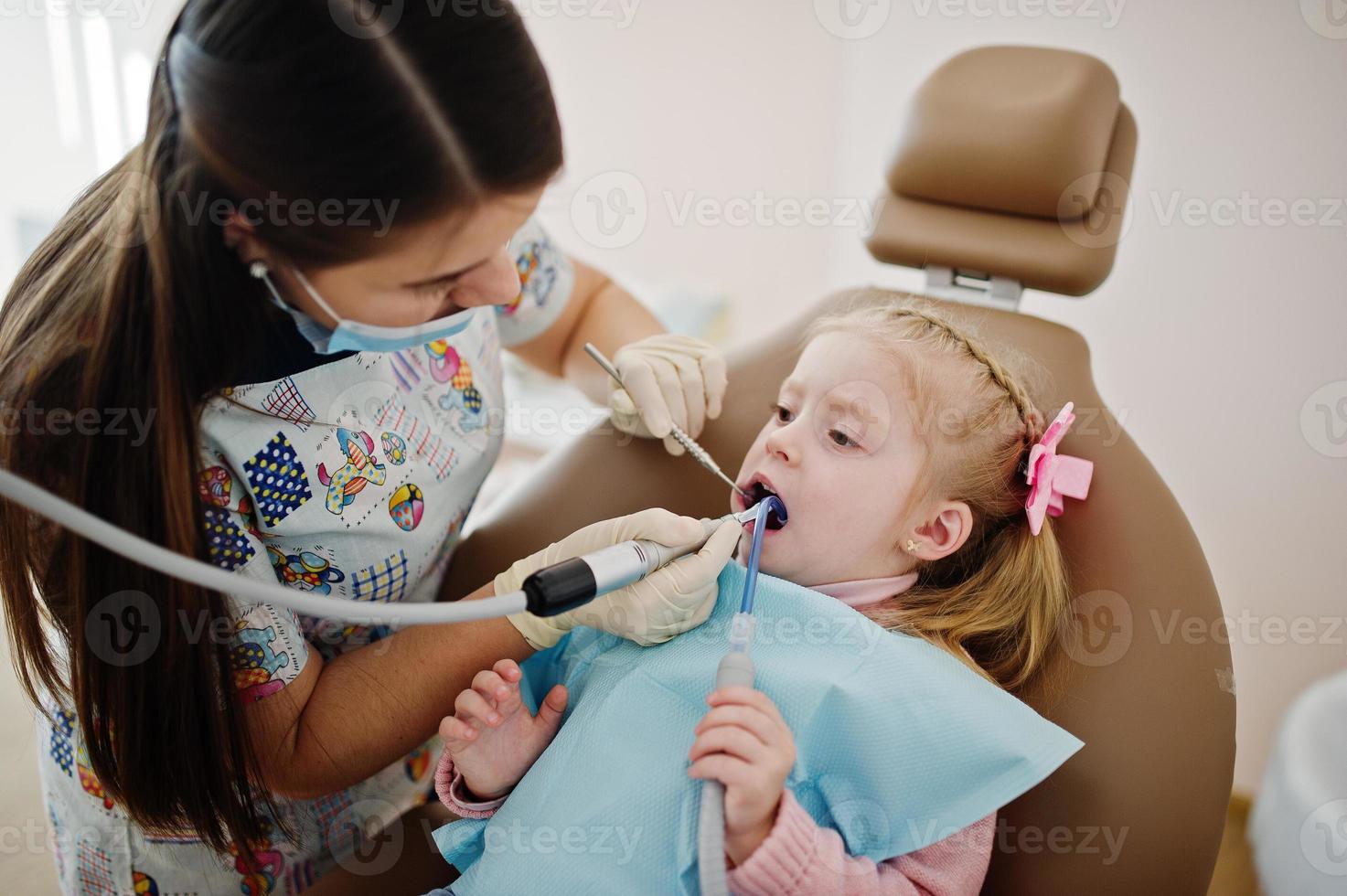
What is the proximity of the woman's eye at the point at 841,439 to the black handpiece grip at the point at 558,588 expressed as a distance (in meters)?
0.45

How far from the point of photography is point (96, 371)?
89cm

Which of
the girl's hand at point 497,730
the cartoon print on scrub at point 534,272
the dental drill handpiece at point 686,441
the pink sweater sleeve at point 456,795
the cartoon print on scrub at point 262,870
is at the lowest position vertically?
the cartoon print on scrub at point 262,870

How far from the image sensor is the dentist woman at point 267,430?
2.66ft

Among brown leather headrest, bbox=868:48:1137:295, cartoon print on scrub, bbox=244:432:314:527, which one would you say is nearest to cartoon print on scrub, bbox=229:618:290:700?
cartoon print on scrub, bbox=244:432:314:527

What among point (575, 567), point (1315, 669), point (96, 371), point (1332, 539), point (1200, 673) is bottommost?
Answer: point (1315, 669)

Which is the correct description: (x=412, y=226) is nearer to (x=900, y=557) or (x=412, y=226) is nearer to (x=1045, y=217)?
(x=900, y=557)

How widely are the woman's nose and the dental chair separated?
18.6 inches

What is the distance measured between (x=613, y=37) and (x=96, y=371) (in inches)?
98.1

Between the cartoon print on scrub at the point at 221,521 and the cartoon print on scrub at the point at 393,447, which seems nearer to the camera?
the cartoon print on scrub at the point at 221,521

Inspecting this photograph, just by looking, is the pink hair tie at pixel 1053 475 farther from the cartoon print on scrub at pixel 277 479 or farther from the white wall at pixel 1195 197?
the cartoon print on scrub at pixel 277 479

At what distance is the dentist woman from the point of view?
812 millimetres

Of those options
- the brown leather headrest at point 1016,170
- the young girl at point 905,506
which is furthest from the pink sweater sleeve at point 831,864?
the brown leather headrest at point 1016,170

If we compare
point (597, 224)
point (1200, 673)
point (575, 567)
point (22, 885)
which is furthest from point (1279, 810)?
point (597, 224)

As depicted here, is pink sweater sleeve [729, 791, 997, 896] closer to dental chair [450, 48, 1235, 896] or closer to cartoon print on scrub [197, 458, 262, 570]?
dental chair [450, 48, 1235, 896]
